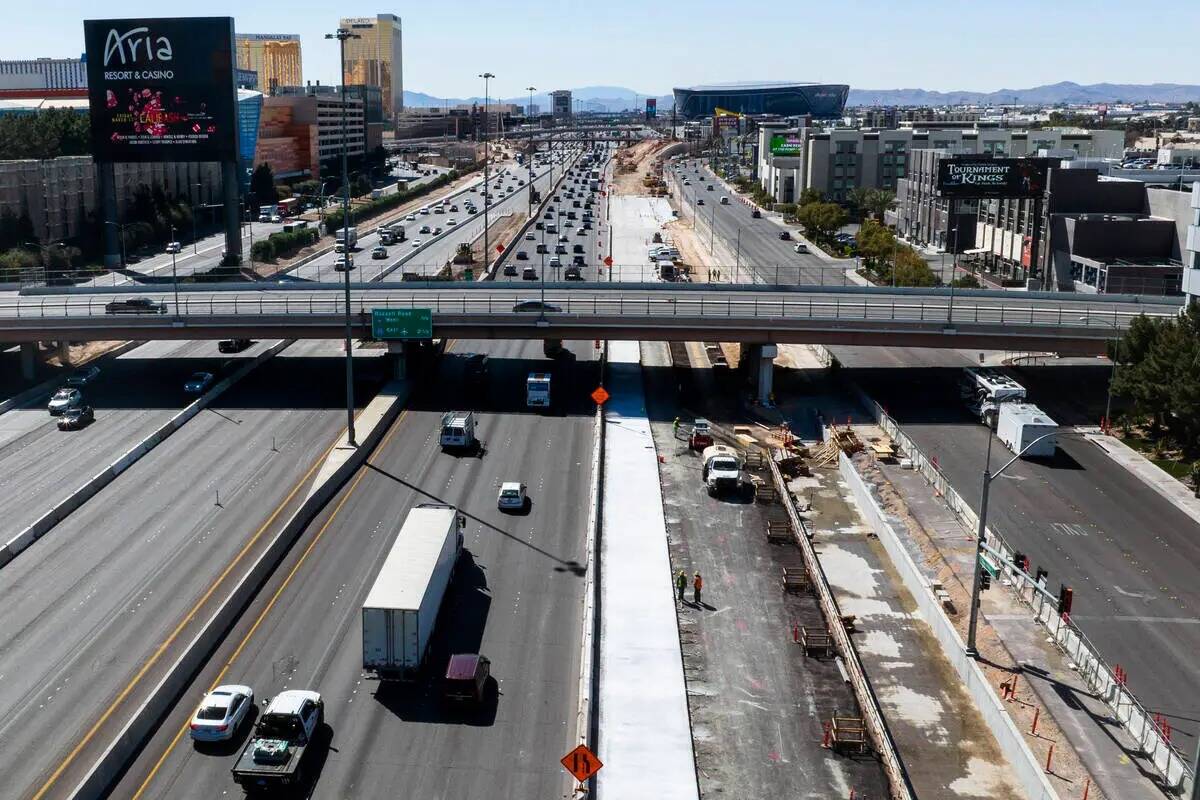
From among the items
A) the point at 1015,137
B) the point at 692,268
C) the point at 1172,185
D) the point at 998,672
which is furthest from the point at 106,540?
the point at 1015,137

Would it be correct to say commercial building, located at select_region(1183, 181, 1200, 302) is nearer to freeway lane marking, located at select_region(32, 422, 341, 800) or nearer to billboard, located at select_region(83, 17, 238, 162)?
freeway lane marking, located at select_region(32, 422, 341, 800)

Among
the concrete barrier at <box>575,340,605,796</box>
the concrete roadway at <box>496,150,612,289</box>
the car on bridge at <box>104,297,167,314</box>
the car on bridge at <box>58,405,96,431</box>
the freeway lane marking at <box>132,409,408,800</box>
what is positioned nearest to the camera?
the freeway lane marking at <box>132,409,408,800</box>

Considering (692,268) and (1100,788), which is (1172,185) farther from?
(1100,788)

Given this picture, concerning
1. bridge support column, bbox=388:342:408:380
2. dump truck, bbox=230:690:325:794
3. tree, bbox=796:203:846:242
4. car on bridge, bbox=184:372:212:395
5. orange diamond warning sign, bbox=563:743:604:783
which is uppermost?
tree, bbox=796:203:846:242

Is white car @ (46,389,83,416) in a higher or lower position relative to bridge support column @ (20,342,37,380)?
lower

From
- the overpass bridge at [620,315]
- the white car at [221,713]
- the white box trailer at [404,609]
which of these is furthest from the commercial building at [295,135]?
→ the white car at [221,713]

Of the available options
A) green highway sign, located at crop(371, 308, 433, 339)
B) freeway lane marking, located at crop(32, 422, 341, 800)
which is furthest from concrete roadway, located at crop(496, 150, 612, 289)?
freeway lane marking, located at crop(32, 422, 341, 800)

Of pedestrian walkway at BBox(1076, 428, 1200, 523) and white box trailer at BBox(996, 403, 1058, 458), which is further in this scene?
white box trailer at BBox(996, 403, 1058, 458)

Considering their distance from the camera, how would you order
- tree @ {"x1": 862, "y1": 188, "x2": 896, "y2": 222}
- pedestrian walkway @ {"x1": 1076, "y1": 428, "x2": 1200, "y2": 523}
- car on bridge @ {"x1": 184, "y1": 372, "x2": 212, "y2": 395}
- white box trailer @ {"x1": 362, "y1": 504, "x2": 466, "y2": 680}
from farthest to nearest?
1. tree @ {"x1": 862, "y1": 188, "x2": 896, "y2": 222}
2. car on bridge @ {"x1": 184, "y1": 372, "x2": 212, "y2": 395}
3. pedestrian walkway @ {"x1": 1076, "y1": 428, "x2": 1200, "y2": 523}
4. white box trailer @ {"x1": 362, "y1": 504, "x2": 466, "y2": 680}
